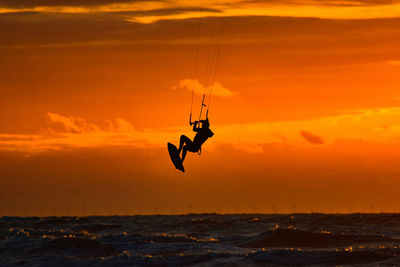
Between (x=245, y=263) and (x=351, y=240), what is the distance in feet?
47.5

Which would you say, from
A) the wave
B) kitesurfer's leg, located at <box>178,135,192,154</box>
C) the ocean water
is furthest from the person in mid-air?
the wave

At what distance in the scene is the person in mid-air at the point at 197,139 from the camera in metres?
25.9

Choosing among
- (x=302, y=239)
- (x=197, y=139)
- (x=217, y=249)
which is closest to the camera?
(x=197, y=139)

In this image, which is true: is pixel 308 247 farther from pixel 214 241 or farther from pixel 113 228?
pixel 113 228

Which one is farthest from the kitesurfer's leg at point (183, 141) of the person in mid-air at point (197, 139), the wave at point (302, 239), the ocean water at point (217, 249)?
the wave at point (302, 239)

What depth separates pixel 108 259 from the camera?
37750mm

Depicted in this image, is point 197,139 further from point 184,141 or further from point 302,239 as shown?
point 302,239

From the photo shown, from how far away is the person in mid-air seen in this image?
84.9 ft

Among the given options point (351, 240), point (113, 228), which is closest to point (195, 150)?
point (351, 240)

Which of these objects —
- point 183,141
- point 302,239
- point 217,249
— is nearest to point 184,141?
point 183,141

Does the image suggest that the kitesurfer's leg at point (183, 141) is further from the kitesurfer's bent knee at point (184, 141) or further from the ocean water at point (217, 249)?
the ocean water at point (217, 249)

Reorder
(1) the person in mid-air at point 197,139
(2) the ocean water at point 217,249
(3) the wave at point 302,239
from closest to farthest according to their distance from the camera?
(1) the person in mid-air at point 197,139 < (2) the ocean water at point 217,249 < (3) the wave at point 302,239

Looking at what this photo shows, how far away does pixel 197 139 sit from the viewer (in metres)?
26.3

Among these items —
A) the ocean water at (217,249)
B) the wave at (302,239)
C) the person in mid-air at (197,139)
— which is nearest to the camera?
the person in mid-air at (197,139)
